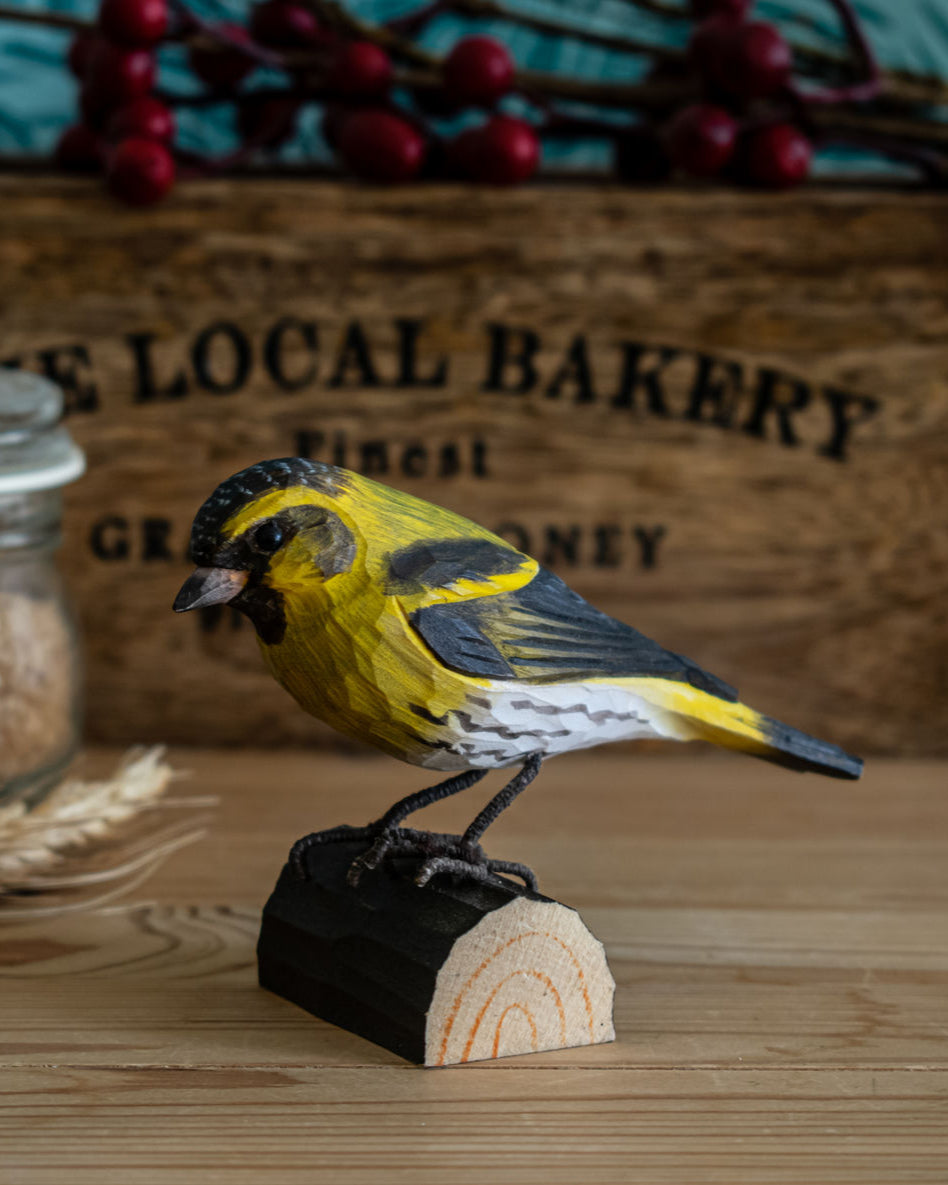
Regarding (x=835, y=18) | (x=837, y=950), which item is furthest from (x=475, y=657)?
(x=835, y=18)

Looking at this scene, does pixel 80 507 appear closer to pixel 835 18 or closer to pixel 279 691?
pixel 279 691

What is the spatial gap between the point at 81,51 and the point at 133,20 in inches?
5.6

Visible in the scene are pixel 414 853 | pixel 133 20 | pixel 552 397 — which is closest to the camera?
pixel 414 853

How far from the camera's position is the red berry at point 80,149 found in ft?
3.61

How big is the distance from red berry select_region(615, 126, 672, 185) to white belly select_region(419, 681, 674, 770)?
608 millimetres

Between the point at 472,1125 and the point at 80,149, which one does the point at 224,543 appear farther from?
the point at 80,149

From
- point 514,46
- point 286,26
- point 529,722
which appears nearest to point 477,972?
point 529,722

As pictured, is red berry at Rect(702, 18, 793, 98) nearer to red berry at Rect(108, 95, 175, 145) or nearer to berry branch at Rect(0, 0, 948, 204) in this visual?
berry branch at Rect(0, 0, 948, 204)

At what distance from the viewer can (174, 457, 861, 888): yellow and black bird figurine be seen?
624 millimetres

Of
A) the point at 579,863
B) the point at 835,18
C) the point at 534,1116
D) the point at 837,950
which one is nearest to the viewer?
the point at 534,1116

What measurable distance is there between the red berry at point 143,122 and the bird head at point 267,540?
1.69 ft

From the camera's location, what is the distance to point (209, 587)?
619mm

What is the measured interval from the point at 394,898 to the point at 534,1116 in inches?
4.8

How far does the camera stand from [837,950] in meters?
0.79
